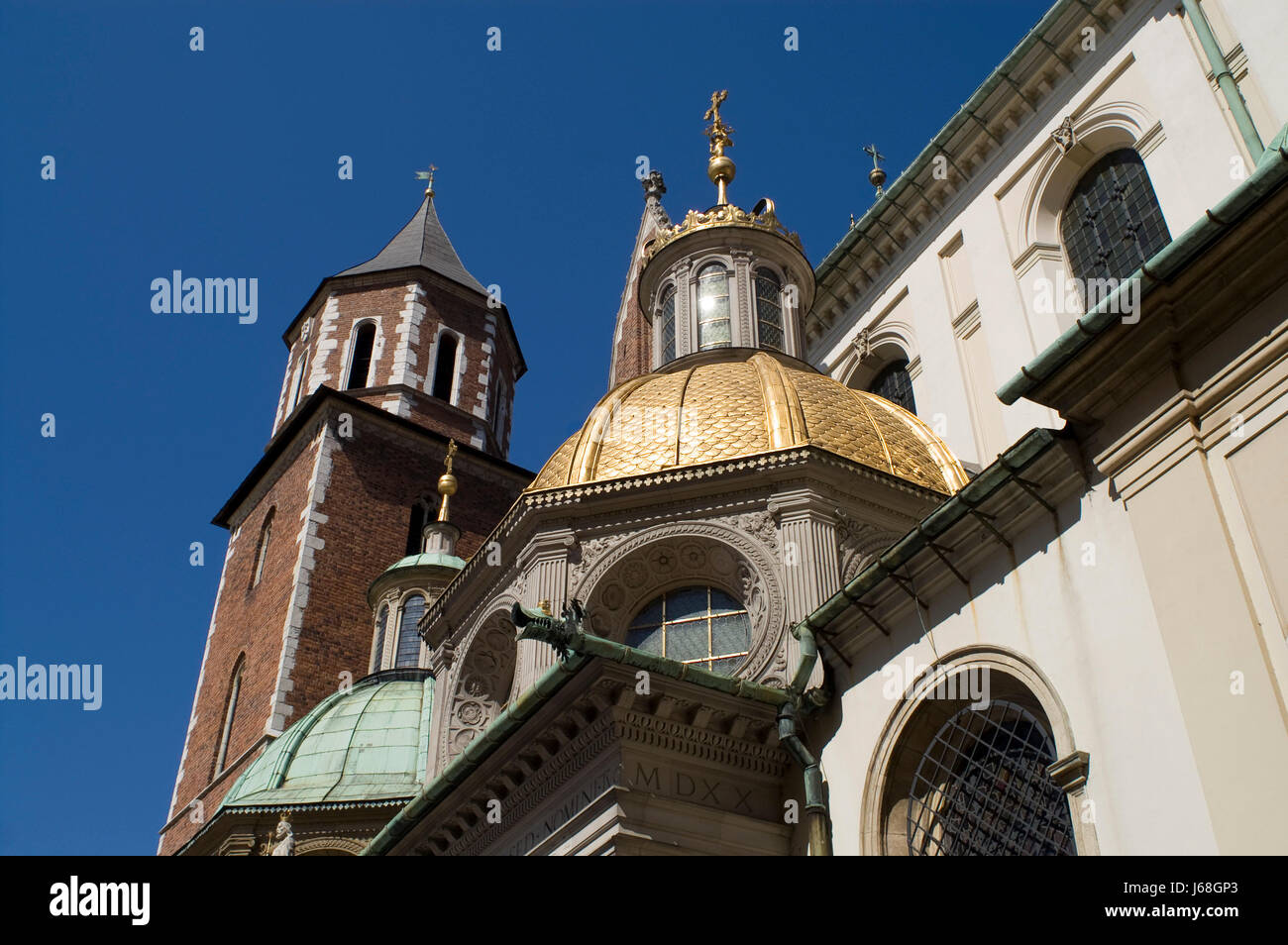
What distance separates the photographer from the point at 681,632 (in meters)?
13.2

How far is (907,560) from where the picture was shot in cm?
968

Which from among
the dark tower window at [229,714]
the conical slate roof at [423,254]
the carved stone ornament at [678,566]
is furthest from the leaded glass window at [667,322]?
the conical slate roof at [423,254]

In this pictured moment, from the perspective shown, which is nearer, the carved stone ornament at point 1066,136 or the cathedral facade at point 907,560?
the cathedral facade at point 907,560

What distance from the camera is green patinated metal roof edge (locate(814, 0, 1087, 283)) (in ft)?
63.0

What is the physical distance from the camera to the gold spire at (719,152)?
21047 millimetres

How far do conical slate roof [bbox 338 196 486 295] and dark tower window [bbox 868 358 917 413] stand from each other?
16984 mm

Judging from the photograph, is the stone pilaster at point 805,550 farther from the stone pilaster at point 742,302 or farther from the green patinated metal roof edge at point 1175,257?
the stone pilaster at point 742,302

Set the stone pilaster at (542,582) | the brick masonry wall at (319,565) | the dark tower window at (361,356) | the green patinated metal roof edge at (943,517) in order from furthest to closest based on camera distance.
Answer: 1. the dark tower window at (361,356)
2. the brick masonry wall at (319,565)
3. the stone pilaster at (542,582)
4. the green patinated metal roof edge at (943,517)

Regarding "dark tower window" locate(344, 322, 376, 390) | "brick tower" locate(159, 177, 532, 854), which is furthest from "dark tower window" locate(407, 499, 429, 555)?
"dark tower window" locate(344, 322, 376, 390)

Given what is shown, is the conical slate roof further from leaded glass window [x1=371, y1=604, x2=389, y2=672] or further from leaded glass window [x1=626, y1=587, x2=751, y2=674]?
leaded glass window [x1=626, y1=587, x2=751, y2=674]

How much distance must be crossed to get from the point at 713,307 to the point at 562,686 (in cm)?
1021

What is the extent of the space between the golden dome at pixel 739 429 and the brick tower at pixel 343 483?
13.6 metres

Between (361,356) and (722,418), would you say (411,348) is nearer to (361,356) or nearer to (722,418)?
(361,356)

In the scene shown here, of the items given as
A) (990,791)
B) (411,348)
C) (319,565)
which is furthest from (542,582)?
(411,348)
